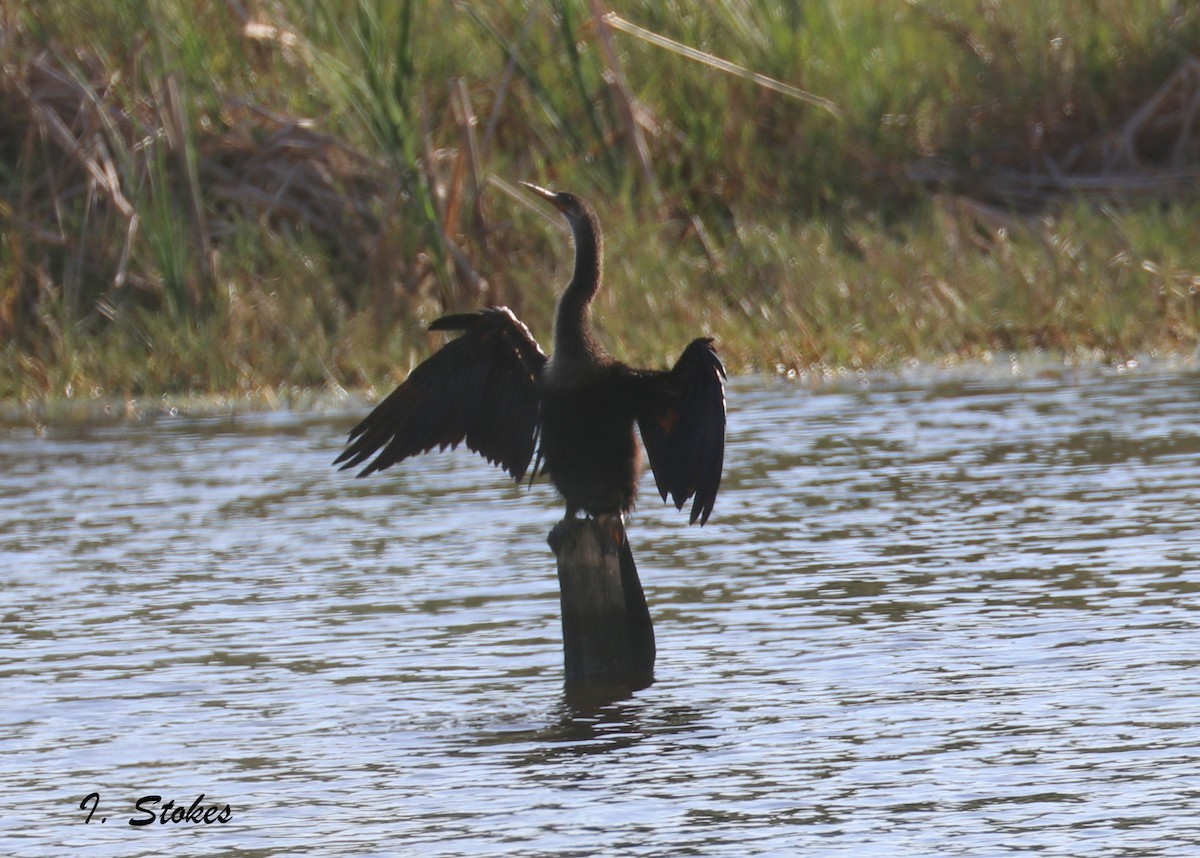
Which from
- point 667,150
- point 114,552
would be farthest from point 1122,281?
point 114,552

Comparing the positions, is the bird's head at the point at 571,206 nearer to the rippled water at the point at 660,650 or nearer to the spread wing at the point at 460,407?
the spread wing at the point at 460,407

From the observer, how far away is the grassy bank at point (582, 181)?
11.4m

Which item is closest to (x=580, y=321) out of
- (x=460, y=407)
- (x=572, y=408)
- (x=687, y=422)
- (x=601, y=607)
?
(x=572, y=408)

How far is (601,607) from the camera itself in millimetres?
5934

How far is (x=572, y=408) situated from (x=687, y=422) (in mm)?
289

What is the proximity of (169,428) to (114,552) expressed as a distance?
2.68m

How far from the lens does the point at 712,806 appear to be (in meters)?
4.75

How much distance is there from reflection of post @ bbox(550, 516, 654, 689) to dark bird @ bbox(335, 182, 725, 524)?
10 centimetres

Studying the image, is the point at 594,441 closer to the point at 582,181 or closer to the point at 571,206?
the point at 571,206

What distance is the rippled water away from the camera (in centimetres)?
471

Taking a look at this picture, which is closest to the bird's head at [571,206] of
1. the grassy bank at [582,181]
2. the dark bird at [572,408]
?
the dark bird at [572,408]

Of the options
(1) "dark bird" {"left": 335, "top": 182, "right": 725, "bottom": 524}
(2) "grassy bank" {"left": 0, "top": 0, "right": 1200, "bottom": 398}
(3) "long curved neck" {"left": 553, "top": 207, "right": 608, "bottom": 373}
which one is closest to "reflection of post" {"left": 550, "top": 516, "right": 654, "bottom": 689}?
(1) "dark bird" {"left": 335, "top": 182, "right": 725, "bottom": 524}

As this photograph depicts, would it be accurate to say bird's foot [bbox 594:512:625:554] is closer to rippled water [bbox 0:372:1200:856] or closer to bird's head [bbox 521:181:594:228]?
rippled water [bbox 0:372:1200:856]

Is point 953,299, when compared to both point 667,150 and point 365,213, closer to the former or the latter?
point 667,150
